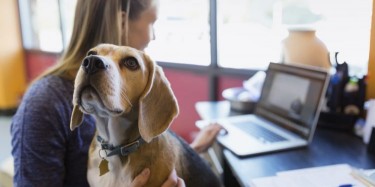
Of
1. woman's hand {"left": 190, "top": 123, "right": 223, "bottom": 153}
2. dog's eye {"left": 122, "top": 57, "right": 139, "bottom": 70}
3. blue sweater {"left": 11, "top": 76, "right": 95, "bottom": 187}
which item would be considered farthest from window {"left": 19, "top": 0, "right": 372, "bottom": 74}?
blue sweater {"left": 11, "top": 76, "right": 95, "bottom": 187}

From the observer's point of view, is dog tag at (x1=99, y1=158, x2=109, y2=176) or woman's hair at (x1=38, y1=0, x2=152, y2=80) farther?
woman's hair at (x1=38, y1=0, x2=152, y2=80)

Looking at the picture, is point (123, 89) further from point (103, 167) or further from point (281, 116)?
point (281, 116)

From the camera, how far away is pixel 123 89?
97cm

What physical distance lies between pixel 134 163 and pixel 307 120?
78cm

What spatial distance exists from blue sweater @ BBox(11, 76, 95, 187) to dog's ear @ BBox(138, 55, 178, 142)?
28cm

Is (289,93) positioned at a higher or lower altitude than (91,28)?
lower

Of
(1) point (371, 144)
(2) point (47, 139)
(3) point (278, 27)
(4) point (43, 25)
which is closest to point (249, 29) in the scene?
(3) point (278, 27)

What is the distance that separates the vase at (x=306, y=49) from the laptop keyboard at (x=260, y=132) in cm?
38

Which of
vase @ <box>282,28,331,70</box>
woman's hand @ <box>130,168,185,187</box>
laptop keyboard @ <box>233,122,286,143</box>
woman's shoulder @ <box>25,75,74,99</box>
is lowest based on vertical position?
laptop keyboard @ <box>233,122,286,143</box>

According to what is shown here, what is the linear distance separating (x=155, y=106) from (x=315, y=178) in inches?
21.2

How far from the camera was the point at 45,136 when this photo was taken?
1.11 meters

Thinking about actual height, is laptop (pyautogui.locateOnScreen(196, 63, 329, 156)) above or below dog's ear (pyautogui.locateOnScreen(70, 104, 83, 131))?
below

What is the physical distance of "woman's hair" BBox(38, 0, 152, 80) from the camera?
125cm

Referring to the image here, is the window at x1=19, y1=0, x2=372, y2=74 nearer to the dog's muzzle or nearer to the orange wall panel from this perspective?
the dog's muzzle
